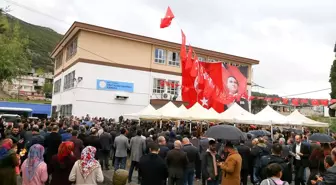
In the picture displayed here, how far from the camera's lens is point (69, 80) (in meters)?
33.4

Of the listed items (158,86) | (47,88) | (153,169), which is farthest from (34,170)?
(47,88)

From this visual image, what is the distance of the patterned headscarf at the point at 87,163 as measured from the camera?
5158 mm

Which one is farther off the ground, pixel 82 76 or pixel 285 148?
pixel 82 76

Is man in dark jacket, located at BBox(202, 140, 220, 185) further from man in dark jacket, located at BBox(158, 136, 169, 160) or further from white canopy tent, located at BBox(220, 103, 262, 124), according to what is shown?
white canopy tent, located at BBox(220, 103, 262, 124)

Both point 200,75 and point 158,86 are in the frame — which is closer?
point 200,75

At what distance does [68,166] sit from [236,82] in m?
16.7

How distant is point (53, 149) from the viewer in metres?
9.25

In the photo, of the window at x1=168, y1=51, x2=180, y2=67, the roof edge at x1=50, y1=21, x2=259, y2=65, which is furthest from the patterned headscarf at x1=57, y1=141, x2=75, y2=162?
the window at x1=168, y1=51, x2=180, y2=67

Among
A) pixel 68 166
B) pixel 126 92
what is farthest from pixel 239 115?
pixel 126 92

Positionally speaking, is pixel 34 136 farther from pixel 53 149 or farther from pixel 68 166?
pixel 68 166

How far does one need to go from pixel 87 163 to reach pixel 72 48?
30640mm

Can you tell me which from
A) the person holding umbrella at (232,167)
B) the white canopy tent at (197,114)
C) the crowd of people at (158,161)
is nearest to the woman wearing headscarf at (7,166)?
the crowd of people at (158,161)

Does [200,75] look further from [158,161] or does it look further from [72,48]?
[72,48]

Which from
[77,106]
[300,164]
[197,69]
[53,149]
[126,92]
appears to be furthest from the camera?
[126,92]
